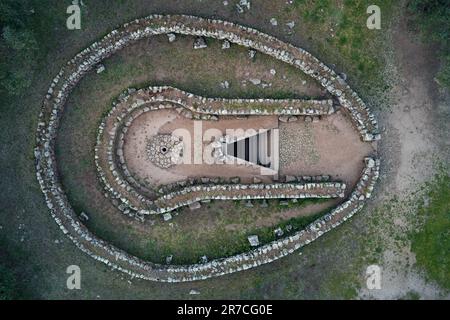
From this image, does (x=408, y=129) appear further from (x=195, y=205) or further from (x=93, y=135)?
(x=93, y=135)

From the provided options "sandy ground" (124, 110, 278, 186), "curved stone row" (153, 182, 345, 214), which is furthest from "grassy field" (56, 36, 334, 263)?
"sandy ground" (124, 110, 278, 186)

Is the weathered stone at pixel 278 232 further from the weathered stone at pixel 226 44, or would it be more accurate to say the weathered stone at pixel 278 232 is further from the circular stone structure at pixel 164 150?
the weathered stone at pixel 226 44

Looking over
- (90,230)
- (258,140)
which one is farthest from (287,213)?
(90,230)

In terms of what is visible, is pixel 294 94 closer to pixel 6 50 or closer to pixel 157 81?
pixel 157 81

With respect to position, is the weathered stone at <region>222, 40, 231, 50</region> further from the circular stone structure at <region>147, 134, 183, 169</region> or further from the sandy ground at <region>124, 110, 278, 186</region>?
the circular stone structure at <region>147, 134, 183, 169</region>

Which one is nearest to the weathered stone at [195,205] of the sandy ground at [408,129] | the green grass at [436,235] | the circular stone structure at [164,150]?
the circular stone structure at [164,150]

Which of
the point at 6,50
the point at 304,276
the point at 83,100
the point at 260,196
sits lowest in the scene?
the point at 304,276
